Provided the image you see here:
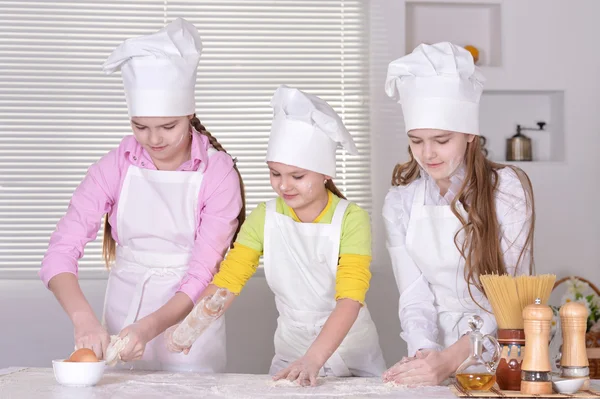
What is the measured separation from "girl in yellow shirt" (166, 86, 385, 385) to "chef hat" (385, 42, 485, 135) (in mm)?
187

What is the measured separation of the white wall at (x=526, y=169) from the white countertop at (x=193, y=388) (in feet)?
5.15

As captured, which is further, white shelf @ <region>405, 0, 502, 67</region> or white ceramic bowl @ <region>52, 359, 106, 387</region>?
white shelf @ <region>405, 0, 502, 67</region>

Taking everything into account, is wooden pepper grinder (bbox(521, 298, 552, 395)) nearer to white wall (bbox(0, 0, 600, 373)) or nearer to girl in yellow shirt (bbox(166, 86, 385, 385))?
girl in yellow shirt (bbox(166, 86, 385, 385))

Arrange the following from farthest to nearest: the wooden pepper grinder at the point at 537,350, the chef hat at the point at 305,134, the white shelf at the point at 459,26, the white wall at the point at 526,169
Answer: the white shelf at the point at 459,26, the white wall at the point at 526,169, the chef hat at the point at 305,134, the wooden pepper grinder at the point at 537,350

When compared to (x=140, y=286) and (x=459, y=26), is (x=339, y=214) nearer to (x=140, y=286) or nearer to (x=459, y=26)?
(x=140, y=286)

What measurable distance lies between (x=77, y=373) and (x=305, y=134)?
77 cm

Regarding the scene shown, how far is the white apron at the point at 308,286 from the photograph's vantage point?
2023 millimetres

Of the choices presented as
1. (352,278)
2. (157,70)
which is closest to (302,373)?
(352,278)

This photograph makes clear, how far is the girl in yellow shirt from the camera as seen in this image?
6.43ft

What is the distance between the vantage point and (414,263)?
6.73ft

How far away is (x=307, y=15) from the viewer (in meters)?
3.40

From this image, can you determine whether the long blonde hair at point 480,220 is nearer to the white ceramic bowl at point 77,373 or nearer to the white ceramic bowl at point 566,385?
the white ceramic bowl at point 566,385

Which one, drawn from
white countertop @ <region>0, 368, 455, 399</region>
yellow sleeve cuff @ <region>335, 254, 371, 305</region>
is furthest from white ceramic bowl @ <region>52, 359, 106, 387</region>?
yellow sleeve cuff @ <region>335, 254, 371, 305</region>

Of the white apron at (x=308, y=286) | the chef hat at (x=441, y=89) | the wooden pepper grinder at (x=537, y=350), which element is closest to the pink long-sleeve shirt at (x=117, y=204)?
the white apron at (x=308, y=286)
